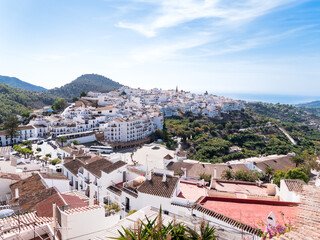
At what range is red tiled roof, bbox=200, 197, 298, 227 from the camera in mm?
9133

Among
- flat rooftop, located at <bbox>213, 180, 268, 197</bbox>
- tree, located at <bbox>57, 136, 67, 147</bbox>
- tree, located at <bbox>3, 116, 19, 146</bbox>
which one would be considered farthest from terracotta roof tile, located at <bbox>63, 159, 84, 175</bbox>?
tree, located at <bbox>3, 116, 19, 146</bbox>

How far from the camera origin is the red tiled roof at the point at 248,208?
913cm

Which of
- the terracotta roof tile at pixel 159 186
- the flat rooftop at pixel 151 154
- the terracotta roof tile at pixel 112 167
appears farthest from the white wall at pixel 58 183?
the flat rooftop at pixel 151 154

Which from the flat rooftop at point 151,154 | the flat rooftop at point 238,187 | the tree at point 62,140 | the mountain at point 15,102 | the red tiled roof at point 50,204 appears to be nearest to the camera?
the red tiled roof at point 50,204

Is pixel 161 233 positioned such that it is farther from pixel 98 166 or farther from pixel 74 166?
pixel 74 166

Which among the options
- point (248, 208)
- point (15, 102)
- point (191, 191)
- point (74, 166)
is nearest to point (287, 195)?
point (248, 208)

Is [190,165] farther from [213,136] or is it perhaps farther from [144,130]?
[213,136]

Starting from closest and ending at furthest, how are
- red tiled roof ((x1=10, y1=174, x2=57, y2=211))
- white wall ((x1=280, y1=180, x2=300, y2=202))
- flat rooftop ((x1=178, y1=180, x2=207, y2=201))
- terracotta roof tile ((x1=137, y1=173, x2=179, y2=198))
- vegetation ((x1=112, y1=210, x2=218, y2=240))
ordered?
1. vegetation ((x1=112, y1=210, x2=218, y2=240))
2. white wall ((x1=280, y1=180, x2=300, y2=202))
3. terracotta roof tile ((x1=137, y1=173, x2=179, y2=198))
4. red tiled roof ((x1=10, y1=174, x2=57, y2=211))
5. flat rooftop ((x1=178, y1=180, x2=207, y2=201))

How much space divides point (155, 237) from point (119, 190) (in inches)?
416

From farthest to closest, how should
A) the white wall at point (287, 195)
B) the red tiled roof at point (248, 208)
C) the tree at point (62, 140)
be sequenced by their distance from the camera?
1. the tree at point (62, 140)
2. the white wall at point (287, 195)
3. the red tiled roof at point (248, 208)

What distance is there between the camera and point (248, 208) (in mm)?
10156

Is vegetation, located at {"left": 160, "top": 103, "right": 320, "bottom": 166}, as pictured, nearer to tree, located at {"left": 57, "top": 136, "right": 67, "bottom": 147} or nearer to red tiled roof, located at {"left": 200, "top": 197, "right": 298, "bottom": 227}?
tree, located at {"left": 57, "top": 136, "right": 67, "bottom": 147}

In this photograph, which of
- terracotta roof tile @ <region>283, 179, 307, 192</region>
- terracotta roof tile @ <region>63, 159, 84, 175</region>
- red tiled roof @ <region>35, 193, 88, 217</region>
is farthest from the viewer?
terracotta roof tile @ <region>63, 159, 84, 175</region>

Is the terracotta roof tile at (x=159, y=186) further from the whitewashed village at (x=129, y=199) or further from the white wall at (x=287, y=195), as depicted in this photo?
the white wall at (x=287, y=195)
